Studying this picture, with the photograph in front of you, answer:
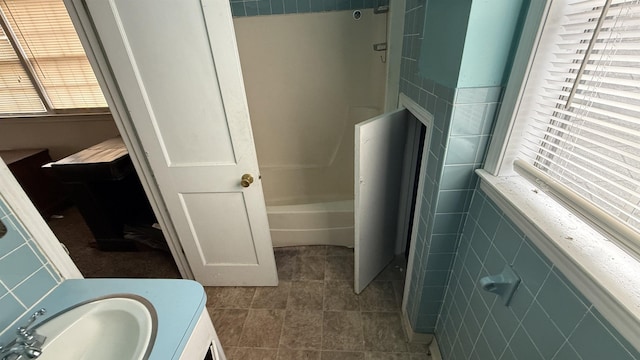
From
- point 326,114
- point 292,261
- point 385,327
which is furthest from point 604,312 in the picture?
point 326,114

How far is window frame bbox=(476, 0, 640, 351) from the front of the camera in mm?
494

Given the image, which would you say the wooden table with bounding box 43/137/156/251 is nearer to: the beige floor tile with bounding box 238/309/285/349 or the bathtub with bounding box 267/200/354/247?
the bathtub with bounding box 267/200/354/247

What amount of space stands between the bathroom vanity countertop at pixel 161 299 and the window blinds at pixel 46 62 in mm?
2631

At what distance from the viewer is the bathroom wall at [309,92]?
203 centimetres

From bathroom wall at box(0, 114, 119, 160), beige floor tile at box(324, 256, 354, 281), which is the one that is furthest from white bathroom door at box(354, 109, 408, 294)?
bathroom wall at box(0, 114, 119, 160)

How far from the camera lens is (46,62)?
99.5 inches

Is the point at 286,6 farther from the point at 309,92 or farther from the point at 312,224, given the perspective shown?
the point at 312,224

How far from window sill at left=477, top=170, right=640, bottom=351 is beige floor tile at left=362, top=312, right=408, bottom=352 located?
3.44ft

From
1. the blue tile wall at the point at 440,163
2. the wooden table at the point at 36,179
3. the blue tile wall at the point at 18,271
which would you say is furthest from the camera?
the wooden table at the point at 36,179

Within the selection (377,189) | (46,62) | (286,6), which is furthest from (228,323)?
(46,62)

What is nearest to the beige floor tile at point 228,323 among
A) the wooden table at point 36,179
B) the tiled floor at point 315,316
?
the tiled floor at point 315,316

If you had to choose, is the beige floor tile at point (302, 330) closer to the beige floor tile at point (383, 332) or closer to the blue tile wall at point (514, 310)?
the beige floor tile at point (383, 332)

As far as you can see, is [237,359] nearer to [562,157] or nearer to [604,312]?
[604,312]

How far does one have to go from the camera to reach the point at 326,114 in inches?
91.6
